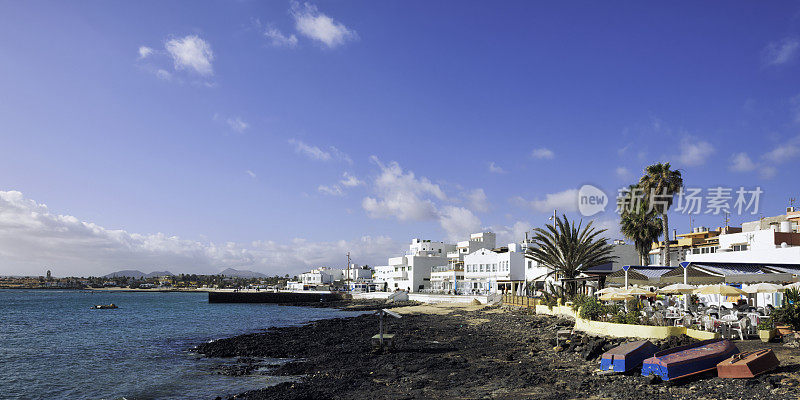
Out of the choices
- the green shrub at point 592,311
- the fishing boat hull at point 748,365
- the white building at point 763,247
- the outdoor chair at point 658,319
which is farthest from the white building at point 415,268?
the fishing boat hull at point 748,365

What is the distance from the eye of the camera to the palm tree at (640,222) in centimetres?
5312

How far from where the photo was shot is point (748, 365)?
1362 centimetres

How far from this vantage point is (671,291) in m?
24.0

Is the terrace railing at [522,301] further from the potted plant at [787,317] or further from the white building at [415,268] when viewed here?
the white building at [415,268]

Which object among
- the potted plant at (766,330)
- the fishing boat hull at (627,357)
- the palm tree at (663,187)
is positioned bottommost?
the fishing boat hull at (627,357)

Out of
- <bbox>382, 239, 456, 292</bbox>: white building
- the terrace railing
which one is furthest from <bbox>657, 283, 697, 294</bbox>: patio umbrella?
<bbox>382, 239, 456, 292</bbox>: white building

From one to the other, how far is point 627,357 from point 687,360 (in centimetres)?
187

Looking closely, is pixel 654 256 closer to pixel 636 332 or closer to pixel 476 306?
pixel 476 306

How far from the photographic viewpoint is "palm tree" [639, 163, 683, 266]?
49.7 metres

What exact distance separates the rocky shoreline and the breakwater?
77971mm

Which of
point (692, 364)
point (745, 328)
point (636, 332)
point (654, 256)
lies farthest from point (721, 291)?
point (654, 256)

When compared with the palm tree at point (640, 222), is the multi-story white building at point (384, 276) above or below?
below

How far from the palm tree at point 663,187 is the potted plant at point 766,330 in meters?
31.2

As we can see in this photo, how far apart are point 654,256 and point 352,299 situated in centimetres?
6339
